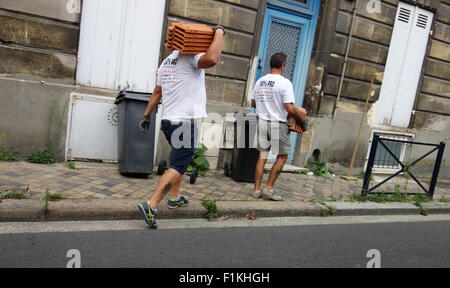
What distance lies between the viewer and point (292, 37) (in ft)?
24.1

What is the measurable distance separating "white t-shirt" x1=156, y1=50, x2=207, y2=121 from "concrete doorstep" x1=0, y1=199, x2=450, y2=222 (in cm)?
111

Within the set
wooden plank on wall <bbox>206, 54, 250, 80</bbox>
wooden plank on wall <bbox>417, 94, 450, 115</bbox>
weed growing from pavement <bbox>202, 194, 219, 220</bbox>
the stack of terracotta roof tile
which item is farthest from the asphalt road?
wooden plank on wall <bbox>417, 94, 450, 115</bbox>

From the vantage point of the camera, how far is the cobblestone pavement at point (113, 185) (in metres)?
4.04

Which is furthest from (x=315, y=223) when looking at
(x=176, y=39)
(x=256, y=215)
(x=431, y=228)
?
(x=176, y=39)

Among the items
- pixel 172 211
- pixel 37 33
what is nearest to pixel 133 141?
pixel 172 211

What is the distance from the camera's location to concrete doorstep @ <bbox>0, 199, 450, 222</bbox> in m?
3.36

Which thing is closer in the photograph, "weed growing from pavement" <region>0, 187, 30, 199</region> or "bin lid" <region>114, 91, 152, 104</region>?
"weed growing from pavement" <region>0, 187, 30, 199</region>

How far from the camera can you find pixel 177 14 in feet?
19.3

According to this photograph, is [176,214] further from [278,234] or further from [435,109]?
[435,109]

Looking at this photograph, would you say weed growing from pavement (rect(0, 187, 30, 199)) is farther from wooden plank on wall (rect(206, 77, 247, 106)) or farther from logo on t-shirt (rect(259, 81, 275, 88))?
wooden plank on wall (rect(206, 77, 247, 106))

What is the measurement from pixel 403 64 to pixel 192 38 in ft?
23.2

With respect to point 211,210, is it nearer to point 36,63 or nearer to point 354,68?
point 36,63
